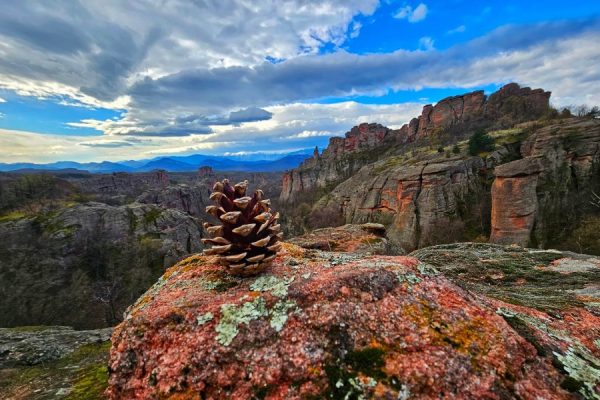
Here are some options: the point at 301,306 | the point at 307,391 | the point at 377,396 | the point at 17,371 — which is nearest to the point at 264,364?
the point at 307,391

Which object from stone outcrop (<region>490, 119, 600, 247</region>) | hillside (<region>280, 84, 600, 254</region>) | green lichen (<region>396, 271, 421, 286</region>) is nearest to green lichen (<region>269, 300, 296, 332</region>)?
green lichen (<region>396, 271, 421, 286</region>)

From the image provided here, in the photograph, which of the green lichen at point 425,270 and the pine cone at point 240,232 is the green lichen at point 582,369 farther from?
the pine cone at point 240,232

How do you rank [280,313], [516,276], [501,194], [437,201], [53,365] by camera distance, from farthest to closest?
1. [437,201]
2. [501,194]
3. [516,276]
4. [53,365]
5. [280,313]

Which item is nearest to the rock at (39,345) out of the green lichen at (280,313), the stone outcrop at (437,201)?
the green lichen at (280,313)

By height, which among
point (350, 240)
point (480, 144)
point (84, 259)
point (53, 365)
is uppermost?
point (480, 144)

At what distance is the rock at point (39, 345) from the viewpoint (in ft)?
21.6

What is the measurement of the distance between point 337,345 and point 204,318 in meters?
1.58

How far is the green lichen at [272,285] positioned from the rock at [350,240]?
241 inches

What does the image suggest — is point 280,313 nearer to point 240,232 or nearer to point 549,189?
point 240,232

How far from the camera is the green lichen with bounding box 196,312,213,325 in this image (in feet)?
11.1

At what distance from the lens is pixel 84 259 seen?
52969 mm

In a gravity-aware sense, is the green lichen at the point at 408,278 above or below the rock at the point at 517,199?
above

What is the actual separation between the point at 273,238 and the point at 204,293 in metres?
1.20

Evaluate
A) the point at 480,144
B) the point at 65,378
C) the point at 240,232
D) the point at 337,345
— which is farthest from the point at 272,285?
the point at 480,144
